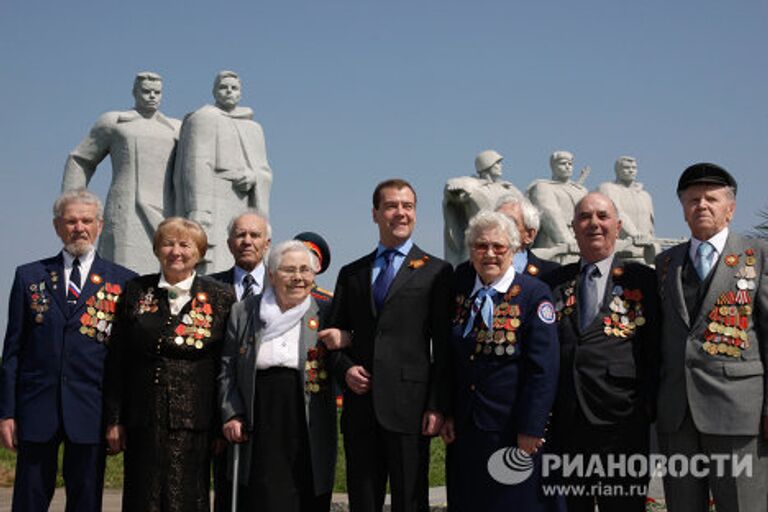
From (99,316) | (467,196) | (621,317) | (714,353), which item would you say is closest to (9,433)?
(99,316)

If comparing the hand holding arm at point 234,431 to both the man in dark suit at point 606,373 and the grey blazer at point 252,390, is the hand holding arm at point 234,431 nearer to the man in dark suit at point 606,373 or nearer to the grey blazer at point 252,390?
the grey blazer at point 252,390

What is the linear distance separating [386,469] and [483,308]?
2.87 feet

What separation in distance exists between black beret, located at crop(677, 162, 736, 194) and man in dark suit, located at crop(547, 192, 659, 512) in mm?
348

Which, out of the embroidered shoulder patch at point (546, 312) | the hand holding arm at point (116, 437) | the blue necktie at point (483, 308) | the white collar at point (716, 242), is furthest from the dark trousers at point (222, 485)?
the white collar at point (716, 242)

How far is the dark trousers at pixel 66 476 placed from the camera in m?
4.38

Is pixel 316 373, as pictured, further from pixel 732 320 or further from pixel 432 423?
pixel 732 320

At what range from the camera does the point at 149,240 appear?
34.4 feet

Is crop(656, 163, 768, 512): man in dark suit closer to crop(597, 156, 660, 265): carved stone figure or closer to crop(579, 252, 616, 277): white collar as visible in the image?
crop(579, 252, 616, 277): white collar

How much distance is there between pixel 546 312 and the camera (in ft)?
13.3

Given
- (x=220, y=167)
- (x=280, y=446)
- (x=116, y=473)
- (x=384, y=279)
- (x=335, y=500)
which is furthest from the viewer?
(x=220, y=167)

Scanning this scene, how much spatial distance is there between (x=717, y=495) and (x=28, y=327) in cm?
316

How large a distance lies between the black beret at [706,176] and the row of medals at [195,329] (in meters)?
2.21

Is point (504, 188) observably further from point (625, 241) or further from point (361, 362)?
point (361, 362)

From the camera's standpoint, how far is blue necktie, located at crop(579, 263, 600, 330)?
170 inches
